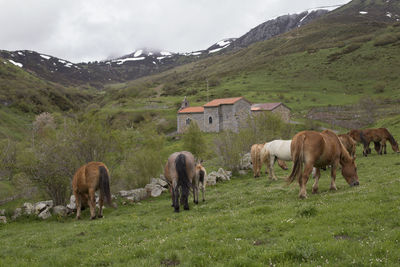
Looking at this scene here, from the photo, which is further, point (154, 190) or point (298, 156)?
point (154, 190)

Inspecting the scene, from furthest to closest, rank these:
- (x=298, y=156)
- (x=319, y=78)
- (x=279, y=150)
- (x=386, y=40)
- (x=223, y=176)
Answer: (x=386, y=40), (x=319, y=78), (x=223, y=176), (x=279, y=150), (x=298, y=156)

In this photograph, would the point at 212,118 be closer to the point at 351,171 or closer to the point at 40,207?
the point at 40,207

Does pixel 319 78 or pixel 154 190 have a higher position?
pixel 319 78

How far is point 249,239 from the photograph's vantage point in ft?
23.7

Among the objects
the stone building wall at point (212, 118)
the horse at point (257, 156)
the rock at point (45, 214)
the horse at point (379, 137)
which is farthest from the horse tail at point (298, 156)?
the stone building wall at point (212, 118)

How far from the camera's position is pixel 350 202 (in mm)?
8609

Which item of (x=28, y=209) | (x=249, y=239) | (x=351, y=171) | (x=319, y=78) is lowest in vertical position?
(x=28, y=209)

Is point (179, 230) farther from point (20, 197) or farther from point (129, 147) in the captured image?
point (20, 197)

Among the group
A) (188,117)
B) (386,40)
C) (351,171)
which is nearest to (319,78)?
(386,40)

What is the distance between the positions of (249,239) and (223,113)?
6693cm

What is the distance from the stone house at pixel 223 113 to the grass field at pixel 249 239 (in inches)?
2312

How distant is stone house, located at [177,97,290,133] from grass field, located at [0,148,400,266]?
58.7 metres

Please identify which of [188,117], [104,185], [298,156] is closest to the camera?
[298,156]

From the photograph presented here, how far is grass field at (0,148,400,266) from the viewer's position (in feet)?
18.9
